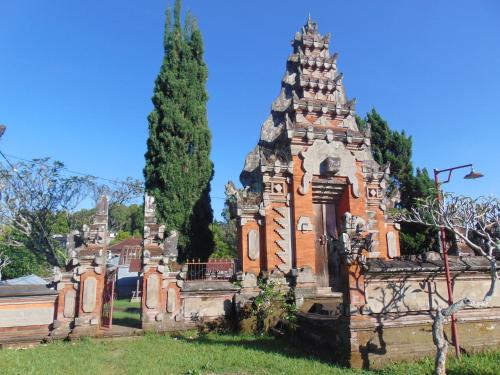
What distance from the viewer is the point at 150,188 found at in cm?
2094

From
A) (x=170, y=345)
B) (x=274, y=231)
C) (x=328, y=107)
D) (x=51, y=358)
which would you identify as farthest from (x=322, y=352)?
(x=328, y=107)

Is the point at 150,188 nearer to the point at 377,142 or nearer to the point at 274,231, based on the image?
the point at 274,231

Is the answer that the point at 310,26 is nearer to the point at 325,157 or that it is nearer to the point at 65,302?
the point at 325,157

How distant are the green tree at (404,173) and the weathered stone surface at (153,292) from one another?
674 inches

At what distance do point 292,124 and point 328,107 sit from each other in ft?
6.86

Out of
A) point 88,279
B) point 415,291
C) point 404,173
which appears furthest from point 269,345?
point 404,173

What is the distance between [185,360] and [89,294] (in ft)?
15.1

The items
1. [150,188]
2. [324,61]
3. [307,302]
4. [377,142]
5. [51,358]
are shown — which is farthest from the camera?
[377,142]

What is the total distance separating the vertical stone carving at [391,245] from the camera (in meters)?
15.2

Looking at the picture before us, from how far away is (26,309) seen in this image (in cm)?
1145

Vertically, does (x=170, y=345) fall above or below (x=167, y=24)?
below

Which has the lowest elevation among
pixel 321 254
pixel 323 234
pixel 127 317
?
pixel 127 317

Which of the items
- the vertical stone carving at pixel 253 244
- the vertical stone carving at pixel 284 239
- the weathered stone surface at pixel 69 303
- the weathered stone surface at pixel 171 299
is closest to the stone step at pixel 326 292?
the vertical stone carving at pixel 284 239

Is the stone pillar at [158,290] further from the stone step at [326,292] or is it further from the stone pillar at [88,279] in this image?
the stone step at [326,292]
